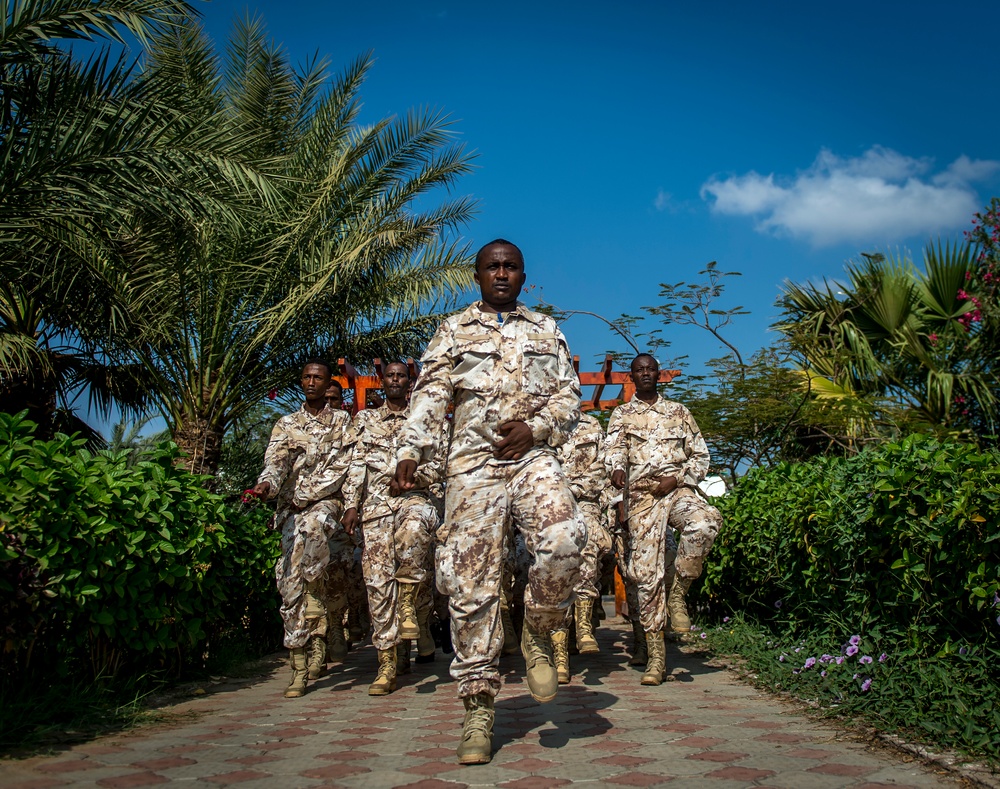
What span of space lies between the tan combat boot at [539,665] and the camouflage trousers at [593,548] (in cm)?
333

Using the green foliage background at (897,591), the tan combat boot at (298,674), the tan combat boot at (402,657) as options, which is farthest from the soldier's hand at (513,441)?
the tan combat boot at (402,657)

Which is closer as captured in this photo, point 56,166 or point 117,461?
point 117,461

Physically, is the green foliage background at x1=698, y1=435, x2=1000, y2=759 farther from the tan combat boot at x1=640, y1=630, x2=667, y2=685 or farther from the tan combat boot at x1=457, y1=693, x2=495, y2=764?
the tan combat boot at x1=457, y1=693, x2=495, y2=764

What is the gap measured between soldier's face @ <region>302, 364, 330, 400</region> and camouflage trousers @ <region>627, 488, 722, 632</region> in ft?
8.63

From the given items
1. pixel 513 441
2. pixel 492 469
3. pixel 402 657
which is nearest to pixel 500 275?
pixel 513 441

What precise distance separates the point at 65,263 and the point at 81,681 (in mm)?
7390

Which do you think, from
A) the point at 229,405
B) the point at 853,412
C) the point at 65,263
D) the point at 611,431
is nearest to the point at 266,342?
the point at 229,405

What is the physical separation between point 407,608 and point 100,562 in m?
2.44

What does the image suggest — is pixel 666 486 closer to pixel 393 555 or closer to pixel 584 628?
pixel 584 628

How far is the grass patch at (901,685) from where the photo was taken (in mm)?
4043

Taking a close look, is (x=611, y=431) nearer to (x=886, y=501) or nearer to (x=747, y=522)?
(x=747, y=522)

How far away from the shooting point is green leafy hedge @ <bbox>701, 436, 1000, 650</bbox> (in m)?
4.27

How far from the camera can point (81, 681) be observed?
203 inches

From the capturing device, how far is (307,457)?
7.19 meters
